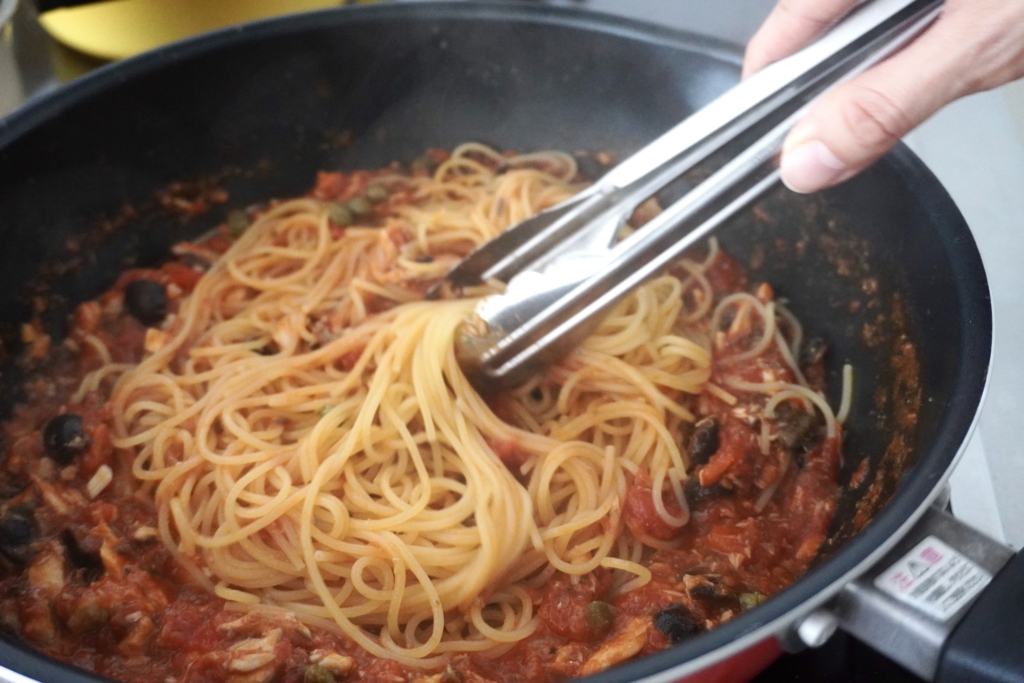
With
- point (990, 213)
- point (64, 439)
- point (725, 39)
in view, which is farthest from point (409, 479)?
point (990, 213)

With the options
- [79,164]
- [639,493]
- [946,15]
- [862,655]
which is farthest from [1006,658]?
[79,164]

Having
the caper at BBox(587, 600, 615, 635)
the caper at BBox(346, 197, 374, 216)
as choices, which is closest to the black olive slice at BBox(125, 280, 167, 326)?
the caper at BBox(346, 197, 374, 216)

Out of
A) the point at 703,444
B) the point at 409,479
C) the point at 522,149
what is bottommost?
the point at 703,444

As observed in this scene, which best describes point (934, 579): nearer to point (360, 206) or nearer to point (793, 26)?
point (793, 26)

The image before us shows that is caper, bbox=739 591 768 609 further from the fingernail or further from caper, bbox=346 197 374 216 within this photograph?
caper, bbox=346 197 374 216

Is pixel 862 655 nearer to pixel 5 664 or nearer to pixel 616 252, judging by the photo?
pixel 616 252

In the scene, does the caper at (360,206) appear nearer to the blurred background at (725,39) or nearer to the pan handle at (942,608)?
the blurred background at (725,39)
